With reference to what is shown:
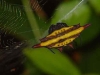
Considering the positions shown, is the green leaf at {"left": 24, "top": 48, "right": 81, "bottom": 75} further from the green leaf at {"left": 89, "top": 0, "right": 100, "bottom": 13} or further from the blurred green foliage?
the green leaf at {"left": 89, "top": 0, "right": 100, "bottom": 13}

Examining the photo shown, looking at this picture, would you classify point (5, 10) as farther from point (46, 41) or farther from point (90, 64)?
point (90, 64)

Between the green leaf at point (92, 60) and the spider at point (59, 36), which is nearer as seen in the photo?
the spider at point (59, 36)

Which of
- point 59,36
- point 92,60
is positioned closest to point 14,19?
point 59,36

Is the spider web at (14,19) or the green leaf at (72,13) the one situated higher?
the spider web at (14,19)

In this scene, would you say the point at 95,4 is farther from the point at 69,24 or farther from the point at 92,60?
the point at 92,60

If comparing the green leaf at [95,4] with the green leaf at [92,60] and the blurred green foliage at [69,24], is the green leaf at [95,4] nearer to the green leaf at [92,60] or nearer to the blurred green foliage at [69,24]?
the blurred green foliage at [69,24]

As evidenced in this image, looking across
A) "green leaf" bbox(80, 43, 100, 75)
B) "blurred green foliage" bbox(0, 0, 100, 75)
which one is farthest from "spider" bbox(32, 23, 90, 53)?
"green leaf" bbox(80, 43, 100, 75)

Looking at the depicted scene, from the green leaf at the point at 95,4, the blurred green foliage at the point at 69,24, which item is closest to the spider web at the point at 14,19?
the blurred green foliage at the point at 69,24

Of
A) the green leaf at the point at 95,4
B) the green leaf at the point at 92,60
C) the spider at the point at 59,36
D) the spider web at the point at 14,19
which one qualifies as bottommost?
the green leaf at the point at 92,60
